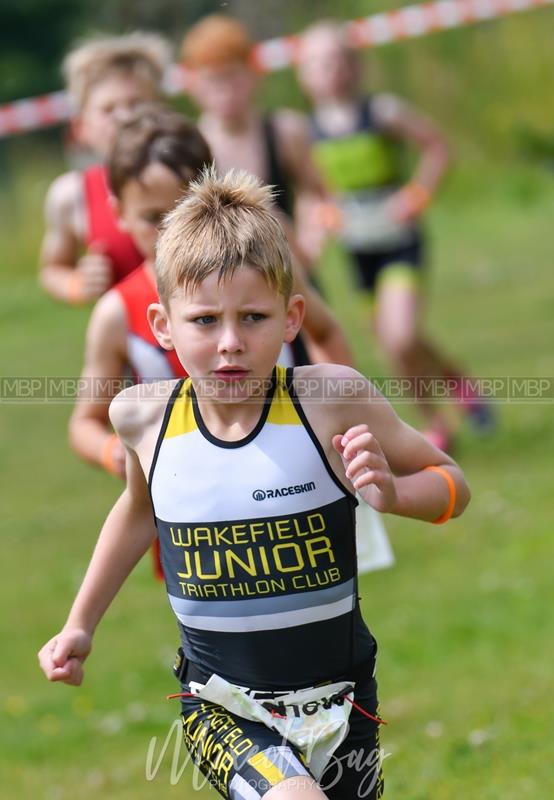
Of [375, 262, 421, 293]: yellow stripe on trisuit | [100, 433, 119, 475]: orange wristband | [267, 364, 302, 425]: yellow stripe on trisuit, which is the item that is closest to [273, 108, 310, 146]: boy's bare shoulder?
[100, 433, 119, 475]: orange wristband

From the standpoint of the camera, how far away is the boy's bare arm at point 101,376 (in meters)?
4.36

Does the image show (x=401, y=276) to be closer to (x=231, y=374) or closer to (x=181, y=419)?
A: (x=181, y=419)

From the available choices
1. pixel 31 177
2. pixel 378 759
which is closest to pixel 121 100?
pixel 378 759

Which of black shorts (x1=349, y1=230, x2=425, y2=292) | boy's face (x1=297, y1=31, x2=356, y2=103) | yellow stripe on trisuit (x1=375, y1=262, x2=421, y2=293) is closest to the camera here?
yellow stripe on trisuit (x1=375, y1=262, x2=421, y2=293)

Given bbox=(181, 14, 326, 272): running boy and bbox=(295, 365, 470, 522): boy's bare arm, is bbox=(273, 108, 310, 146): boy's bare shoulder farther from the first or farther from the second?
bbox=(295, 365, 470, 522): boy's bare arm

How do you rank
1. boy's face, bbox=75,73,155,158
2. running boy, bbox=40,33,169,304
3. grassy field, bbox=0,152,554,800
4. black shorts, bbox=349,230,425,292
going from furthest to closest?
black shorts, bbox=349,230,425,292, boy's face, bbox=75,73,155,158, running boy, bbox=40,33,169,304, grassy field, bbox=0,152,554,800

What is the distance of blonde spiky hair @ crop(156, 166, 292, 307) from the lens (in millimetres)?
3068

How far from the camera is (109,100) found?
5656mm

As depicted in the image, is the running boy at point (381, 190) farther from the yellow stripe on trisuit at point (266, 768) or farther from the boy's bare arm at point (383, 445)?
the yellow stripe on trisuit at point (266, 768)

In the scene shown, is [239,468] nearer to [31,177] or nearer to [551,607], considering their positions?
[551,607]

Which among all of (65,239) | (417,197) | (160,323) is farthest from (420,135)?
(160,323)

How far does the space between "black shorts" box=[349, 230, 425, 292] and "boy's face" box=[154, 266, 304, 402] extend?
686 centimetres

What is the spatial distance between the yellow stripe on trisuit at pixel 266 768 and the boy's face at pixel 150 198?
5.39ft

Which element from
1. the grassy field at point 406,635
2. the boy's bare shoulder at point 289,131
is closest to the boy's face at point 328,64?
the grassy field at point 406,635
